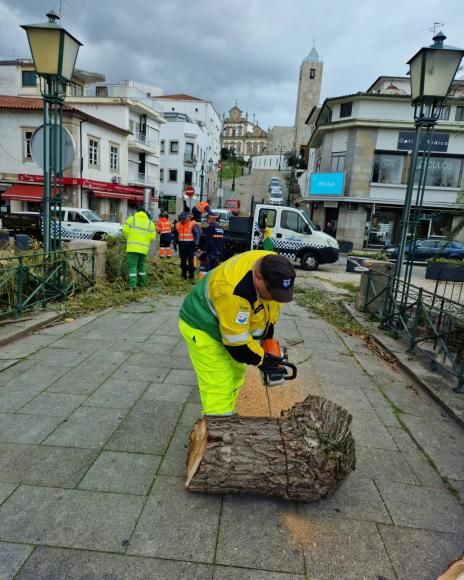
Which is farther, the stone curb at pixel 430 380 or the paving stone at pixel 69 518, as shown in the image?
the stone curb at pixel 430 380

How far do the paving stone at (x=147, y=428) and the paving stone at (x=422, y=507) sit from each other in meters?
1.63

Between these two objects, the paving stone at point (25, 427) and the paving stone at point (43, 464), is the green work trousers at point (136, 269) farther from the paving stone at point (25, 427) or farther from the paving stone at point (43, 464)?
the paving stone at point (43, 464)

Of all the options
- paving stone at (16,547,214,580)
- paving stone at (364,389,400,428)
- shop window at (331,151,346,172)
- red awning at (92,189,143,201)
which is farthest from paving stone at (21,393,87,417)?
shop window at (331,151,346,172)

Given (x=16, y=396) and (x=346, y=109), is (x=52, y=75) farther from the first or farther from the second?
(x=346, y=109)

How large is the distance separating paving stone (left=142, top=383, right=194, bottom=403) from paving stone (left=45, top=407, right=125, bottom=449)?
41 centimetres

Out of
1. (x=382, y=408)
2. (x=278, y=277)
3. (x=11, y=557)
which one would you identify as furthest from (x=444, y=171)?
(x=11, y=557)

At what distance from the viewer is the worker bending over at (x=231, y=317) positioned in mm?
2436

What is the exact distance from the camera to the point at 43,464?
283 cm

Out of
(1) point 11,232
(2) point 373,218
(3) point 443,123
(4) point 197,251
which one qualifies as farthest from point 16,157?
(3) point 443,123

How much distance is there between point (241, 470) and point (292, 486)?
1.08 ft

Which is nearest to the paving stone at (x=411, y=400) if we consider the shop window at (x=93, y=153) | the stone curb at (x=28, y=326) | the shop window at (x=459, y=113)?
the stone curb at (x=28, y=326)

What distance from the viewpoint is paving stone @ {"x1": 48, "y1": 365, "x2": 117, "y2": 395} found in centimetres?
401

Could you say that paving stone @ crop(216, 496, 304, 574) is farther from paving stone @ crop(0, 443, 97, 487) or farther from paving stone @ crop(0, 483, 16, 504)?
paving stone @ crop(0, 483, 16, 504)

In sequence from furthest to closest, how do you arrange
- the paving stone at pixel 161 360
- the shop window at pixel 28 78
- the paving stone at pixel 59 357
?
the shop window at pixel 28 78 → the paving stone at pixel 161 360 → the paving stone at pixel 59 357
